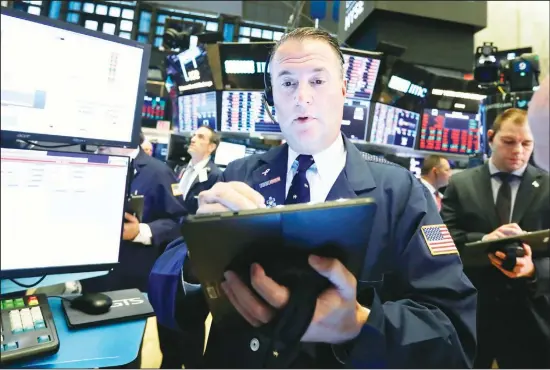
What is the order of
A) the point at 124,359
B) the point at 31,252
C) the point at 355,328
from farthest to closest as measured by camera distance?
1. the point at 31,252
2. the point at 124,359
3. the point at 355,328

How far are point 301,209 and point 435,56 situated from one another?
5.40 metres

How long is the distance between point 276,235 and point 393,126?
12.9ft

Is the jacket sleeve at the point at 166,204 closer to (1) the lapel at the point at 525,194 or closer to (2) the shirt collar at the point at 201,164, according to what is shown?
(2) the shirt collar at the point at 201,164

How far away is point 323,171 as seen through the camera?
3.67 ft

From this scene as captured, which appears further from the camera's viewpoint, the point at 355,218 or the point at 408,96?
the point at 408,96

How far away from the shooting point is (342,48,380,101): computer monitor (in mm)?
3917

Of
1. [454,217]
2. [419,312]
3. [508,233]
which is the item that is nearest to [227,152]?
[454,217]

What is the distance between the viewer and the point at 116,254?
1299 millimetres

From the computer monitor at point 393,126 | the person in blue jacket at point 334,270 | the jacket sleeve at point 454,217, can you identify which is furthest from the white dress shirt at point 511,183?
the computer monitor at point 393,126

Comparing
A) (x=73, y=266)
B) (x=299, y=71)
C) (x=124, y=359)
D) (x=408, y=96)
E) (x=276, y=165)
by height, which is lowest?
(x=124, y=359)

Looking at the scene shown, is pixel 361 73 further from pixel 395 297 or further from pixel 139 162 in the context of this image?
pixel 395 297

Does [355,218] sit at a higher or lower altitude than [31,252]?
higher

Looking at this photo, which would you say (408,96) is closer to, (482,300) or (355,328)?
(482,300)

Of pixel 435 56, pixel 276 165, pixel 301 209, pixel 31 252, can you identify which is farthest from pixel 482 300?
pixel 435 56
